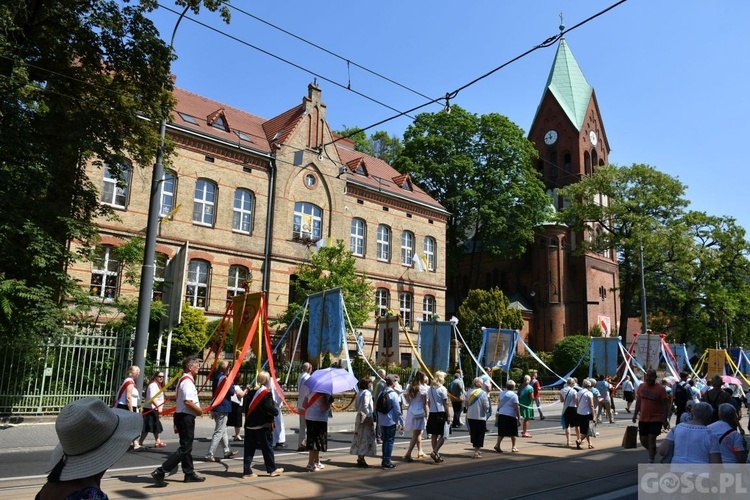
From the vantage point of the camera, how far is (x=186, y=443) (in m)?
8.30

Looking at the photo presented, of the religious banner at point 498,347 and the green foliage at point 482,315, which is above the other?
the green foliage at point 482,315

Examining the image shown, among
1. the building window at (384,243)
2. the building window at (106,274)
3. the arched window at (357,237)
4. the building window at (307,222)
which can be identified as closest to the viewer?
the building window at (106,274)

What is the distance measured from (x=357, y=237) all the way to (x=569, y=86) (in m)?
31.4

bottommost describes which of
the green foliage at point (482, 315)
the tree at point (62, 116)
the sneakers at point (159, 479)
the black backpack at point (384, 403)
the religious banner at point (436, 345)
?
the sneakers at point (159, 479)

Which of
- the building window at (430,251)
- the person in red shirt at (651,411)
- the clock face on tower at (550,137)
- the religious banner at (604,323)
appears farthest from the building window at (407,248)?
the person in red shirt at (651,411)

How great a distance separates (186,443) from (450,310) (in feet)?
133

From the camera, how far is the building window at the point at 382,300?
33219 millimetres

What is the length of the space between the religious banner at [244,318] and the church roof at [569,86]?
44320 mm

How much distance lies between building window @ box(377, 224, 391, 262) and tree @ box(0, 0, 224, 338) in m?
18.5

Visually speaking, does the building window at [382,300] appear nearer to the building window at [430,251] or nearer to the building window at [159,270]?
the building window at [430,251]

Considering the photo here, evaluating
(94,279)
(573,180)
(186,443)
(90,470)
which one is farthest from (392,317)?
(573,180)

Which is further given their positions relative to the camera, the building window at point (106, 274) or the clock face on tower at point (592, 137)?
the clock face on tower at point (592, 137)

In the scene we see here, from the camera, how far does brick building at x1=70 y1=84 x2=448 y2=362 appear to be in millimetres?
24234

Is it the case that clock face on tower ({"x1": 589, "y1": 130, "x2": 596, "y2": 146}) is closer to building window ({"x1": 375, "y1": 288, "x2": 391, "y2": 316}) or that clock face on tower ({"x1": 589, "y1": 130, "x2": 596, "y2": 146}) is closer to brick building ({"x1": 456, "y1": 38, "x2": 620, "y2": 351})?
brick building ({"x1": 456, "y1": 38, "x2": 620, "y2": 351})
